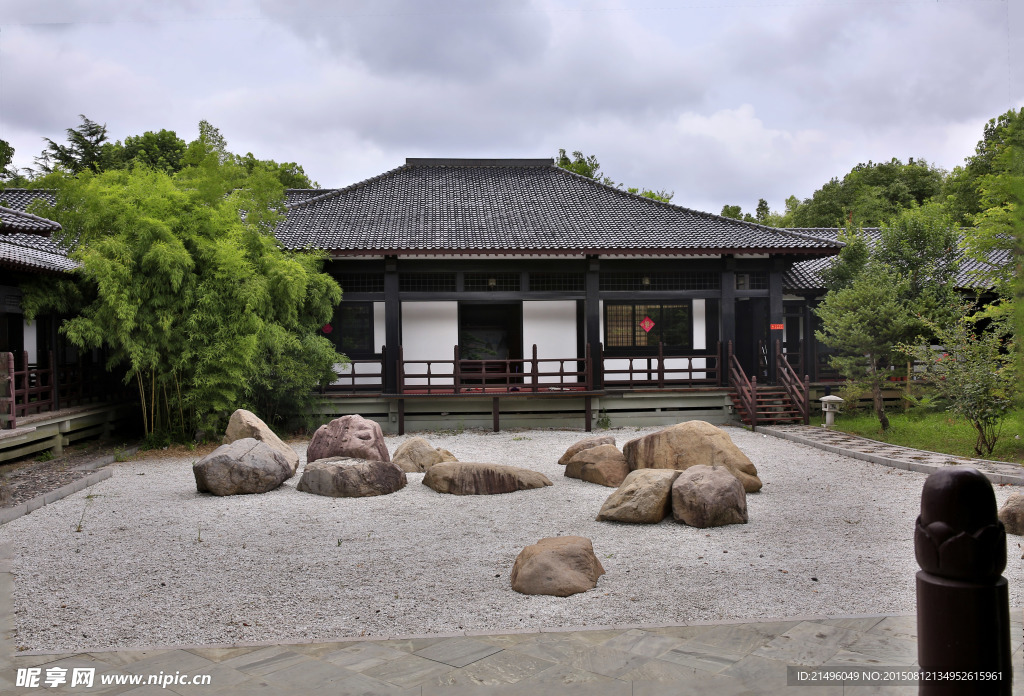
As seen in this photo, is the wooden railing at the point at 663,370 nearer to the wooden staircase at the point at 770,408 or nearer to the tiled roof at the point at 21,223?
the wooden staircase at the point at 770,408

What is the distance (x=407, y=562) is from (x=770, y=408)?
1181cm

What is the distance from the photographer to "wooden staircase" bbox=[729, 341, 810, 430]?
1563cm

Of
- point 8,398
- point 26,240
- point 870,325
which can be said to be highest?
point 26,240

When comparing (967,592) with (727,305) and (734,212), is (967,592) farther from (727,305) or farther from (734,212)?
(734,212)

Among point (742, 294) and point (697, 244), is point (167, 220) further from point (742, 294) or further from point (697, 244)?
point (742, 294)

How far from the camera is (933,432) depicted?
45.5ft

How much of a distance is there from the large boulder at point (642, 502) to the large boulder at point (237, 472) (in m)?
4.35

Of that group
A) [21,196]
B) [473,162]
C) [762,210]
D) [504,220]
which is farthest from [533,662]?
[762,210]

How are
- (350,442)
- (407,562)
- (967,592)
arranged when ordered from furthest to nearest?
(350,442)
(407,562)
(967,592)

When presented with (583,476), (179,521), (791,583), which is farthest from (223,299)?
(791,583)

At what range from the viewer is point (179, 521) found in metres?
7.90

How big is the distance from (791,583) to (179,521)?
621cm

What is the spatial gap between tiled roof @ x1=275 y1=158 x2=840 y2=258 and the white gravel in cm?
732

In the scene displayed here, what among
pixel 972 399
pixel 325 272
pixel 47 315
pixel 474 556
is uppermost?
pixel 325 272
